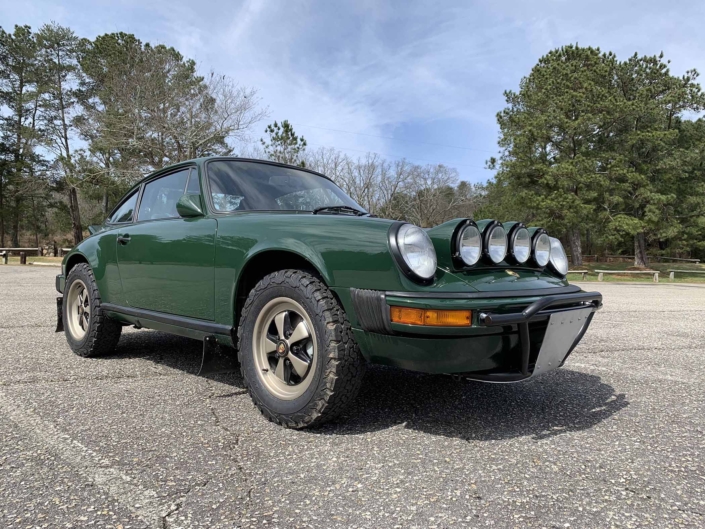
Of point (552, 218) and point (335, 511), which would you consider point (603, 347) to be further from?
point (552, 218)

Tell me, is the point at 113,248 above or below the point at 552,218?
below

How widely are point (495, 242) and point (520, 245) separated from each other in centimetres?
24

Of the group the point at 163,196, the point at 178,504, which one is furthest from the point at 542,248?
the point at 163,196

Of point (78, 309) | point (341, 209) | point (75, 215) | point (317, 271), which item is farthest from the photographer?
point (75, 215)

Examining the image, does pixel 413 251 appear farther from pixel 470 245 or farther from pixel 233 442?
pixel 233 442

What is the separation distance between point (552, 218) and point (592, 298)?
Answer: 25.6 m

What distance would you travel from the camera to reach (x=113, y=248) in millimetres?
3725

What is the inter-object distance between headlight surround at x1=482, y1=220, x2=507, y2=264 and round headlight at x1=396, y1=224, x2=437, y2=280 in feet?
1.17

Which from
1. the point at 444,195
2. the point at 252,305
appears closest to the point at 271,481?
the point at 252,305

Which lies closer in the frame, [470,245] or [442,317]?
[442,317]

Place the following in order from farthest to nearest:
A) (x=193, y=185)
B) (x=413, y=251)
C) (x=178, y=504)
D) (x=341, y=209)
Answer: (x=193, y=185) < (x=341, y=209) < (x=413, y=251) < (x=178, y=504)

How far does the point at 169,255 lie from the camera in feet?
10.2

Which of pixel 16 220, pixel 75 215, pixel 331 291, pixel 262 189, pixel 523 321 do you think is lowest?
pixel 523 321

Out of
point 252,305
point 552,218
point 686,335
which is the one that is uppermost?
point 552,218
